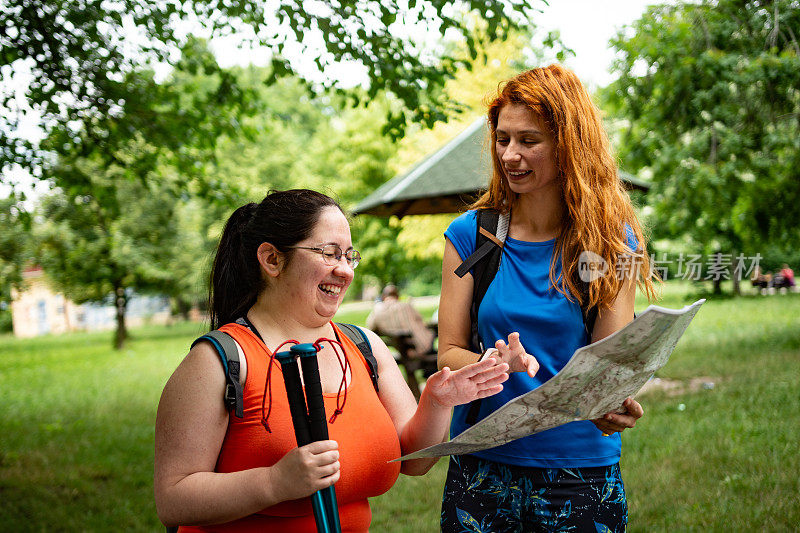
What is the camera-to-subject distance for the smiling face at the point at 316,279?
1810mm

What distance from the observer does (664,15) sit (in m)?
9.07

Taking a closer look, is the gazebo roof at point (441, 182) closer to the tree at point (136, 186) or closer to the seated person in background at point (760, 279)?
the tree at point (136, 186)

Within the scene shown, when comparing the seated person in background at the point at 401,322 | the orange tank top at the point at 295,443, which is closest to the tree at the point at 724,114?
the seated person in background at the point at 401,322

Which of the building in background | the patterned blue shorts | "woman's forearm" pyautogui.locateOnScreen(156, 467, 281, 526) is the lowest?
the building in background

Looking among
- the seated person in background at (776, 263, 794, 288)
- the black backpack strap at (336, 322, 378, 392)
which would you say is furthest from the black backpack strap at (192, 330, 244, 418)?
the seated person in background at (776, 263, 794, 288)

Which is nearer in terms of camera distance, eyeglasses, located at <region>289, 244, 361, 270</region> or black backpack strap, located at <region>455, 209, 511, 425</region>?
eyeglasses, located at <region>289, 244, 361, 270</region>

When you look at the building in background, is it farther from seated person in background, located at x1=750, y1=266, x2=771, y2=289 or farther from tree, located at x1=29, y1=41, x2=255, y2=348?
seated person in background, located at x1=750, y1=266, x2=771, y2=289

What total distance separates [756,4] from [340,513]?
9101 millimetres

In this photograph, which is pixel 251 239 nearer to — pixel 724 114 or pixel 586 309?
pixel 586 309

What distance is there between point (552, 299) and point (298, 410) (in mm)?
881

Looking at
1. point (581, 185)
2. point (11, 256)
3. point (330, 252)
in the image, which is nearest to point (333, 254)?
point (330, 252)

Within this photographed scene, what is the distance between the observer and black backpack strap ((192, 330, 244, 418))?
63.8 inches

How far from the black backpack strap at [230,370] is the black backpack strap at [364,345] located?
1.31 ft

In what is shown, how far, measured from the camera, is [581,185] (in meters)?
2.03
